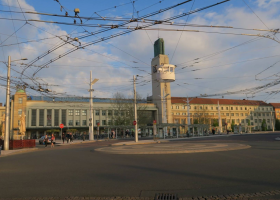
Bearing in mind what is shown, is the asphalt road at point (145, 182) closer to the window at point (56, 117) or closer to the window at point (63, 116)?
the window at point (56, 117)

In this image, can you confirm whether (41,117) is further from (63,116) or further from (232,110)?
(232,110)

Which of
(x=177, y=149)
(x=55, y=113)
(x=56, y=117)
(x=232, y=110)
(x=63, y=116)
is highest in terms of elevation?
(x=232, y=110)

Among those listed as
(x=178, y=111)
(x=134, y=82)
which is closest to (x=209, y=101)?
(x=178, y=111)

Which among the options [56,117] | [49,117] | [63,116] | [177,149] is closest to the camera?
[177,149]

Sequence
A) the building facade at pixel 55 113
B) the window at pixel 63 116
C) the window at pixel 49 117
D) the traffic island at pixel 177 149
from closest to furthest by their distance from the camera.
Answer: the traffic island at pixel 177 149
the building facade at pixel 55 113
the window at pixel 49 117
the window at pixel 63 116

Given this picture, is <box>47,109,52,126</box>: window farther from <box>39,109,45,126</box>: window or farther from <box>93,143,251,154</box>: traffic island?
<box>93,143,251,154</box>: traffic island

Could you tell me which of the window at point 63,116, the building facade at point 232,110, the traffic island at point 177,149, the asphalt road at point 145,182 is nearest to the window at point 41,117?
the window at point 63,116

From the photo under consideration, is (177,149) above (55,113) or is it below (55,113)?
below

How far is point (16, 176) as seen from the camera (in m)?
9.12

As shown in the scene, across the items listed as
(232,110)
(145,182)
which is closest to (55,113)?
(145,182)

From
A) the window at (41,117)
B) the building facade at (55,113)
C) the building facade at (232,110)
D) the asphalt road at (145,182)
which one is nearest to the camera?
the asphalt road at (145,182)

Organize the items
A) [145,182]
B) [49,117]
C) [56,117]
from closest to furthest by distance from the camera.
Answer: [145,182], [49,117], [56,117]

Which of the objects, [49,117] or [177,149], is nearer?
[177,149]

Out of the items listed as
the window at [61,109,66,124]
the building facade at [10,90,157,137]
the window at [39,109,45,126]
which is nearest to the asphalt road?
the building facade at [10,90,157,137]
